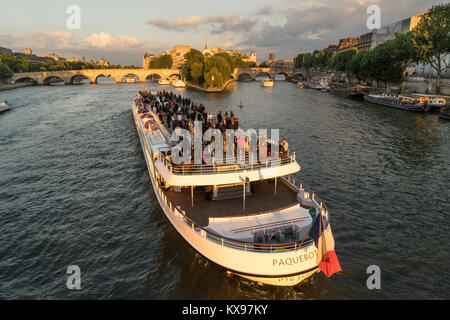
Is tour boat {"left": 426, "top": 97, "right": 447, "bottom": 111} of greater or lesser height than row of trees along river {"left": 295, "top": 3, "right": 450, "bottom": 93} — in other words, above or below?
below

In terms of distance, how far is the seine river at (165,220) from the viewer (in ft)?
43.1

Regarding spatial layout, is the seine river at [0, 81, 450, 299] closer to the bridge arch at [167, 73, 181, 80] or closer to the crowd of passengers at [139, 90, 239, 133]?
the crowd of passengers at [139, 90, 239, 133]

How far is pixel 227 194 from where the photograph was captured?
15.4 m

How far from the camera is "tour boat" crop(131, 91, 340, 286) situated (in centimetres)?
1111

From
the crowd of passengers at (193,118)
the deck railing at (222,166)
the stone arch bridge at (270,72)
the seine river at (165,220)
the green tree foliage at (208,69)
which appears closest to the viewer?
the seine river at (165,220)

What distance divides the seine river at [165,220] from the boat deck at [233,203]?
252cm

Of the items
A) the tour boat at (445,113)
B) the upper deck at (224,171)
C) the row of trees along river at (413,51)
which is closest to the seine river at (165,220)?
the upper deck at (224,171)

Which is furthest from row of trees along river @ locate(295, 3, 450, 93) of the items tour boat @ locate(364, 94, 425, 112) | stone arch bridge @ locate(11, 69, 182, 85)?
stone arch bridge @ locate(11, 69, 182, 85)

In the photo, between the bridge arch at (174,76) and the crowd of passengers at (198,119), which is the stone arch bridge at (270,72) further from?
the crowd of passengers at (198,119)

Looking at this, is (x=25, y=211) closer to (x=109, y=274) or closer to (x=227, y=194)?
(x=109, y=274)

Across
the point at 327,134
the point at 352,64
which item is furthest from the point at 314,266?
the point at 352,64

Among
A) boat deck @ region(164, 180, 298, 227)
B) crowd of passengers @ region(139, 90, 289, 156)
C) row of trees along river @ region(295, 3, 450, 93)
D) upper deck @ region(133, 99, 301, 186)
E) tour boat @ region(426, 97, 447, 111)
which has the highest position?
row of trees along river @ region(295, 3, 450, 93)

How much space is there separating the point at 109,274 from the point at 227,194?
24.3ft

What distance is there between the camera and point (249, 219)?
13367 millimetres
